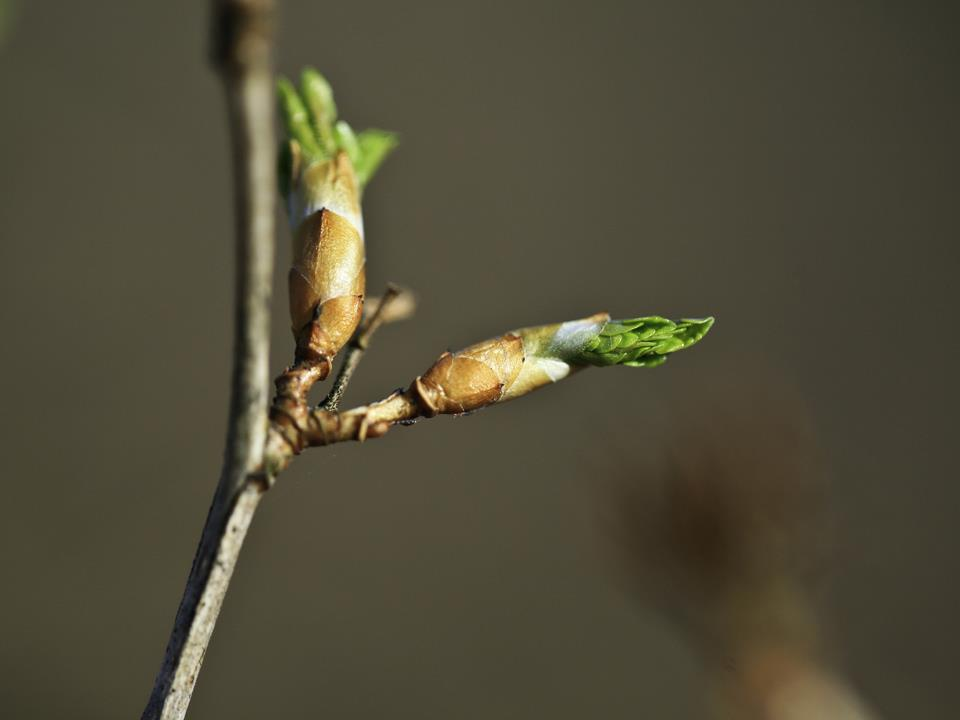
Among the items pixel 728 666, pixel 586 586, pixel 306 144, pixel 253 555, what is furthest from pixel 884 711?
pixel 306 144

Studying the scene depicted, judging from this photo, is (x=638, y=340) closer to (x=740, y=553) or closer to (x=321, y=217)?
(x=321, y=217)

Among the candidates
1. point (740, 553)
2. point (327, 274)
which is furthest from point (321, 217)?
point (740, 553)

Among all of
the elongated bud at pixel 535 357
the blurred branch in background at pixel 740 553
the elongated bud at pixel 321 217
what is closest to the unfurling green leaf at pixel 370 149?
the elongated bud at pixel 321 217

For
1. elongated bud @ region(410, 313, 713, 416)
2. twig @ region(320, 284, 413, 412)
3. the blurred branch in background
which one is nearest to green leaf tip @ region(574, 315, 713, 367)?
elongated bud @ region(410, 313, 713, 416)

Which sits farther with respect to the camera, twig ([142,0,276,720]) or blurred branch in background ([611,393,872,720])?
blurred branch in background ([611,393,872,720])

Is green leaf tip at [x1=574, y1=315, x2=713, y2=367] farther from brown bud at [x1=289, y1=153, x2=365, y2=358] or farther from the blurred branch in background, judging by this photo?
the blurred branch in background

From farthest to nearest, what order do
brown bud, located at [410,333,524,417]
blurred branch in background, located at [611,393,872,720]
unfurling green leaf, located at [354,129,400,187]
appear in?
1. blurred branch in background, located at [611,393,872,720]
2. unfurling green leaf, located at [354,129,400,187]
3. brown bud, located at [410,333,524,417]

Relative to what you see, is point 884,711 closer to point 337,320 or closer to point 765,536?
point 765,536
